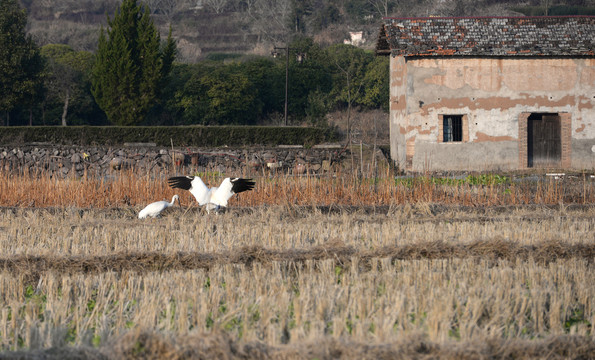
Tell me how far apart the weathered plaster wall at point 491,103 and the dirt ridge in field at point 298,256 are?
1525cm

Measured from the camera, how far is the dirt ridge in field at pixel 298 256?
7617mm

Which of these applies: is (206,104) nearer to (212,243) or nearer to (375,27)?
(212,243)

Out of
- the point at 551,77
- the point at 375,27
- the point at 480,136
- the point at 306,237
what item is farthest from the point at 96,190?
the point at 375,27

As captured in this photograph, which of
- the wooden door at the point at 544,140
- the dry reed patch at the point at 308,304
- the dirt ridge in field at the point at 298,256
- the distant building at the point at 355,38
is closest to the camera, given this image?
the dry reed patch at the point at 308,304

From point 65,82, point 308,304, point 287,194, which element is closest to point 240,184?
point 287,194

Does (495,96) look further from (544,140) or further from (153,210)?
A: (153,210)

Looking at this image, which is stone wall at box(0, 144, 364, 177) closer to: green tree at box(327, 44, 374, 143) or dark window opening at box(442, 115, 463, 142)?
dark window opening at box(442, 115, 463, 142)

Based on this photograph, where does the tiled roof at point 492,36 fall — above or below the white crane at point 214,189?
above

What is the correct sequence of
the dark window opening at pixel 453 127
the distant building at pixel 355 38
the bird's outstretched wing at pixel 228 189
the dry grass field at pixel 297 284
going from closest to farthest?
the dry grass field at pixel 297 284 < the bird's outstretched wing at pixel 228 189 < the dark window opening at pixel 453 127 < the distant building at pixel 355 38

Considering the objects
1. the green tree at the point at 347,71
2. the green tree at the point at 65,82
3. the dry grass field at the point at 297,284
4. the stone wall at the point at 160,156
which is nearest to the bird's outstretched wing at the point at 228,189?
the dry grass field at the point at 297,284

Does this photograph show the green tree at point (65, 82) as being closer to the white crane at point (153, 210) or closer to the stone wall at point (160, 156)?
the stone wall at point (160, 156)

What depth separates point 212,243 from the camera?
28.8 ft

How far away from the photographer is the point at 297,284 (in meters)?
7.02

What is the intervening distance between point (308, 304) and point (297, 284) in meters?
1.02
